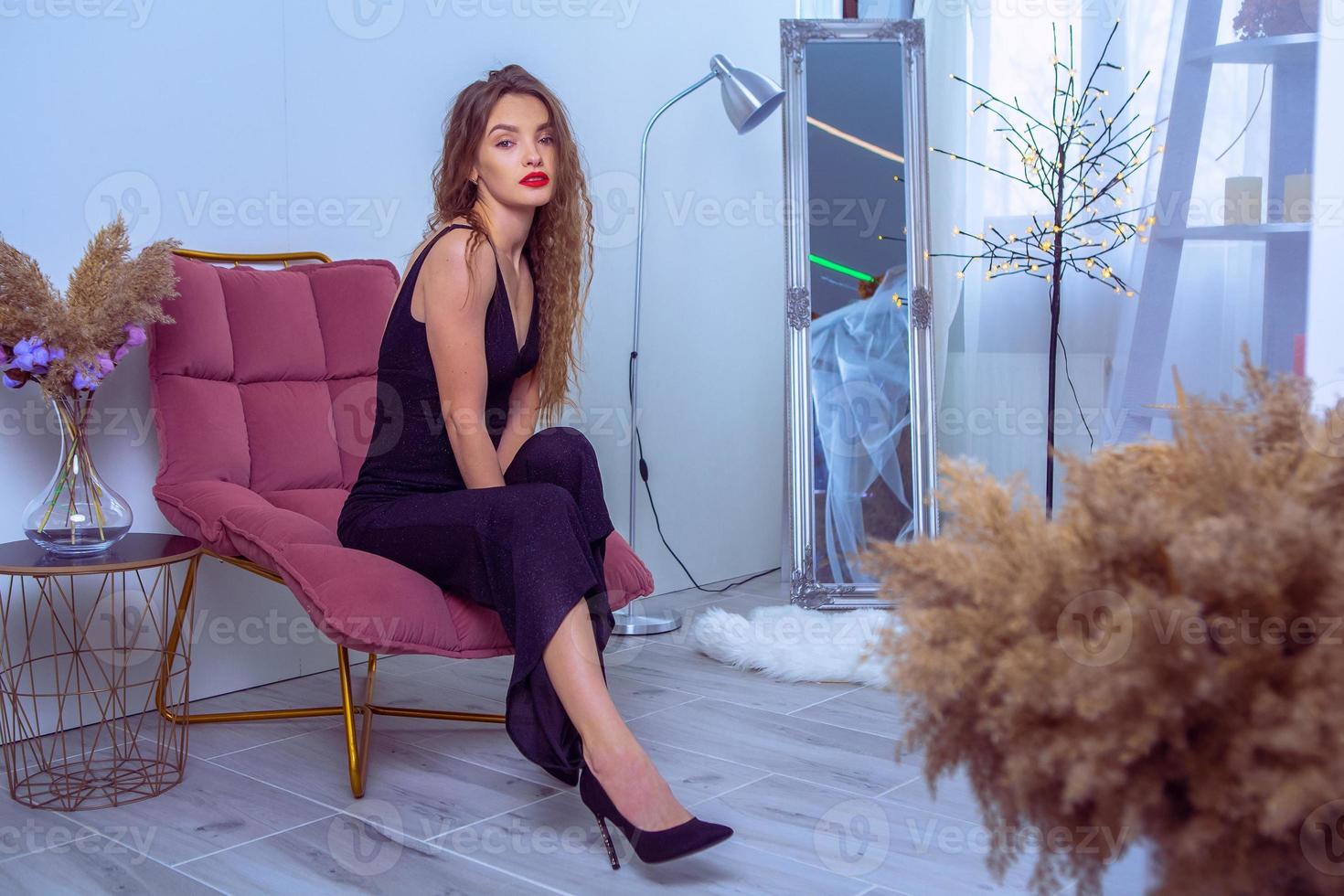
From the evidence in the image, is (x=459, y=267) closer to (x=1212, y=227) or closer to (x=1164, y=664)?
(x=1164, y=664)

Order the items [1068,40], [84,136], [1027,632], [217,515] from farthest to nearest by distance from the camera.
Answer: [1068,40] → [84,136] → [217,515] → [1027,632]

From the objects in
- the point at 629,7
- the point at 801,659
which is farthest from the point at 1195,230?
the point at 629,7

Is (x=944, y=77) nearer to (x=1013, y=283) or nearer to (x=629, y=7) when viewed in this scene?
(x=1013, y=283)

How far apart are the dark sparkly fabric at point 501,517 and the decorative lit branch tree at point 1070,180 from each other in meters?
1.69

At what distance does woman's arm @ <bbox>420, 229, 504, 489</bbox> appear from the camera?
1993 mm

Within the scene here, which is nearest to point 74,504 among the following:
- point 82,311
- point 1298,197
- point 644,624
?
point 82,311

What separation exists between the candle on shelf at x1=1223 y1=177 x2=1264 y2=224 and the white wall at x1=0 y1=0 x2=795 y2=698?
153 centimetres

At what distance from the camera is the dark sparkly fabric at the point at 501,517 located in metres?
1.78

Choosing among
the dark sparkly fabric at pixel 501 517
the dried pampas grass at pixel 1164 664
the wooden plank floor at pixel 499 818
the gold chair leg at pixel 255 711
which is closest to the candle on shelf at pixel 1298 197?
the wooden plank floor at pixel 499 818

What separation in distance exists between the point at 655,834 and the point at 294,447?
1206mm

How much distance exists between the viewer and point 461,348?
2.00 metres

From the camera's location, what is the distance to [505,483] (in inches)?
84.6

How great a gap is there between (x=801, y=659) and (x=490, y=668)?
30.3 inches

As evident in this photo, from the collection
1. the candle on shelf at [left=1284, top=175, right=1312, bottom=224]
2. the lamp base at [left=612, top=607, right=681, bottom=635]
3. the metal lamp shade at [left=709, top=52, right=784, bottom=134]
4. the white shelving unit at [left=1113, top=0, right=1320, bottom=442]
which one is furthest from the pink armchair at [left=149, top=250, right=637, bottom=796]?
the candle on shelf at [left=1284, top=175, right=1312, bottom=224]
